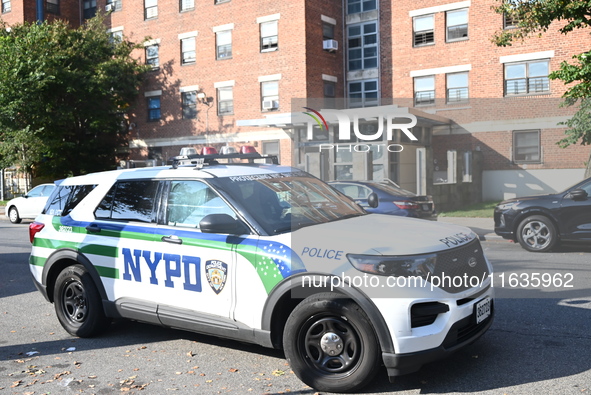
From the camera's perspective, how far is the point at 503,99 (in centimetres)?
2572

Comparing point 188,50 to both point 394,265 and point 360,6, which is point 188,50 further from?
point 394,265

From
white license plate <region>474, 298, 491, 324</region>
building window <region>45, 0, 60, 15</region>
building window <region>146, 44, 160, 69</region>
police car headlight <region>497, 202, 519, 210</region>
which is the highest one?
building window <region>45, 0, 60, 15</region>

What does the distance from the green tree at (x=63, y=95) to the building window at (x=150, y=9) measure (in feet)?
6.12

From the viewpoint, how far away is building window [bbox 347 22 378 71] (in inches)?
1164

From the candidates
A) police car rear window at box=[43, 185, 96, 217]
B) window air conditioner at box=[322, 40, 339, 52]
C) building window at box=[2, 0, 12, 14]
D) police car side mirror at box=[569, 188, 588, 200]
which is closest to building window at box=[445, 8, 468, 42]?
window air conditioner at box=[322, 40, 339, 52]

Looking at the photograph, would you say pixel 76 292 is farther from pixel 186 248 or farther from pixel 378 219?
pixel 378 219

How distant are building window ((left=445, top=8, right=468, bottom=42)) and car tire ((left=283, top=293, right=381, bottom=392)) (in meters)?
24.6

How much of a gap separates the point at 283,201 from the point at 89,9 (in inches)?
1405

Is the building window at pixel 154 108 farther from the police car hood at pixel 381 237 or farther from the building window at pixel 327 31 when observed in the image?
the police car hood at pixel 381 237

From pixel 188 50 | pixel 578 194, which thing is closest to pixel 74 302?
pixel 578 194

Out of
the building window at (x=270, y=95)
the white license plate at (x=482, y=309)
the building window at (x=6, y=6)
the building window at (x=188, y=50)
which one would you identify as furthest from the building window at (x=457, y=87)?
the building window at (x=6, y=6)

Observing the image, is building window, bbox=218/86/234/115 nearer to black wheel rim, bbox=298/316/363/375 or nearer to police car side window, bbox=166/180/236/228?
police car side window, bbox=166/180/236/228

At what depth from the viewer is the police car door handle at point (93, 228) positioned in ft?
19.5

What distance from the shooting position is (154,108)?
33.5m
